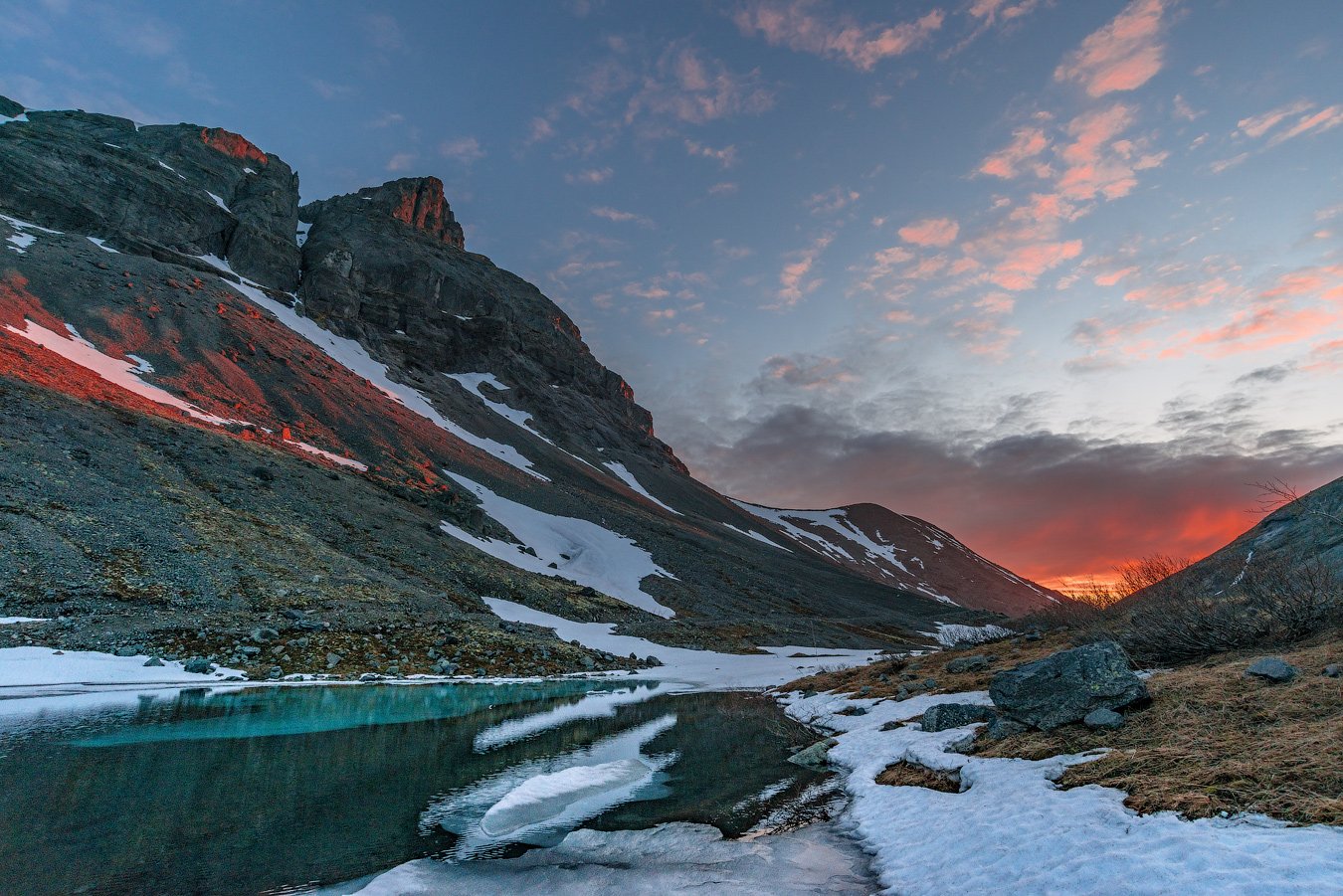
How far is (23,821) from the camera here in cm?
898

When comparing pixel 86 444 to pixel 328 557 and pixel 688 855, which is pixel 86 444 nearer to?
pixel 328 557

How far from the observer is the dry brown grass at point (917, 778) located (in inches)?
415

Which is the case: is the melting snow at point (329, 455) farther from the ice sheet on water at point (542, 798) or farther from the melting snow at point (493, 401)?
the melting snow at point (493, 401)

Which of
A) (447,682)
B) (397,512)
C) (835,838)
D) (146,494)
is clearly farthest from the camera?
(397,512)

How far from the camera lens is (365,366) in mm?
108625

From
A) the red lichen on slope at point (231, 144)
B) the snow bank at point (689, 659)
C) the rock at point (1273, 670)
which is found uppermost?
the red lichen on slope at point (231, 144)

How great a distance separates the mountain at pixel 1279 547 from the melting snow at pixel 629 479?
10739cm

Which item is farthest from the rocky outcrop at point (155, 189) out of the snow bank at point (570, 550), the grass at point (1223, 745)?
the grass at point (1223, 745)

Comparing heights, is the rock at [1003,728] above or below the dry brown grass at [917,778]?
above

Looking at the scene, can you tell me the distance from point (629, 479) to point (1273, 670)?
135597 millimetres

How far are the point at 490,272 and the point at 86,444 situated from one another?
6243 inches

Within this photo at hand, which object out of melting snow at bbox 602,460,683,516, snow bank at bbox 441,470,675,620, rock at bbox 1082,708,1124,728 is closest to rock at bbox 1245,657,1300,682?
rock at bbox 1082,708,1124,728

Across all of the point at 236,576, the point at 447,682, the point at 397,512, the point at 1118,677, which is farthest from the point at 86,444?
the point at 1118,677

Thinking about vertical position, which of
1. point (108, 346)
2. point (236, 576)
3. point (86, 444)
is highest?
point (108, 346)
